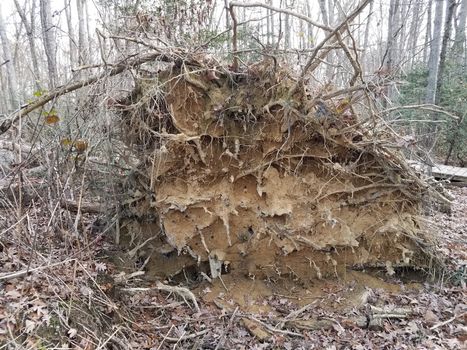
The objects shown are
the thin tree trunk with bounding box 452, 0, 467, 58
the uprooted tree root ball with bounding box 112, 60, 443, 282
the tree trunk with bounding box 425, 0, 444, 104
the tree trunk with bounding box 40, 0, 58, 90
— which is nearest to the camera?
the uprooted tree root ball with bounding box 112, 60, 443, 282

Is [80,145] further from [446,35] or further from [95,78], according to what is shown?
[446,35]

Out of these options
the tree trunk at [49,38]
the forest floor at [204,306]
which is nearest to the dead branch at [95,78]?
the forest floor at [204,306]

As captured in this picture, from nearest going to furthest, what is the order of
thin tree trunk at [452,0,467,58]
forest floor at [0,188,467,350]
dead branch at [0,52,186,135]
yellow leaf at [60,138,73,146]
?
1. forest floor at [0,188,467,350]
2. yellow leaf at [60,138,73,146]
3. dead branch at [0,52,186,135]
4. thin tree trunk at [452,0,467,58]

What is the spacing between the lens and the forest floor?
346cm

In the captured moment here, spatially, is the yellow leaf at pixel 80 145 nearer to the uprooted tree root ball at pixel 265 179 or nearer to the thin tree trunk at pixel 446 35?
the uprooted tree root ball at pixel 265 179

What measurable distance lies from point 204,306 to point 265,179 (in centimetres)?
199

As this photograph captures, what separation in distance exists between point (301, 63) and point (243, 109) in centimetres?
114

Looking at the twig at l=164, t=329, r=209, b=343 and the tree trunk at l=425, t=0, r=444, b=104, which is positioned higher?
the tree trunk at l=425, t=0, r=444, b=104

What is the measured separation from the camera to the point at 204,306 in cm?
519

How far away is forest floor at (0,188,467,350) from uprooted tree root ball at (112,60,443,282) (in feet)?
1.18

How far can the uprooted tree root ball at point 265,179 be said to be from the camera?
17.9ft

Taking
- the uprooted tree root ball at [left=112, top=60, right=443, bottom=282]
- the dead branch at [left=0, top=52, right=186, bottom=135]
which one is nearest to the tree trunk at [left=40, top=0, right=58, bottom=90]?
the dead branch at [left=0, top=52, right=186, bottom=135]

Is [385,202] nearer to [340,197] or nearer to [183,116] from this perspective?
[340,197]

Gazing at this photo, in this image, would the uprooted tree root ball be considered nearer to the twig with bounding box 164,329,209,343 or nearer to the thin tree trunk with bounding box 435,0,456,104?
the twig with bounding box 164,329,209,343
